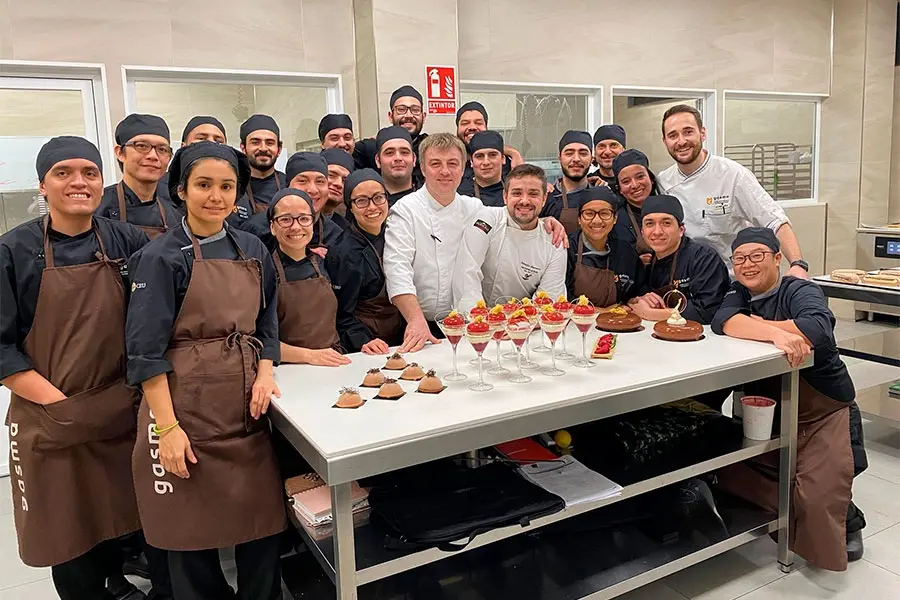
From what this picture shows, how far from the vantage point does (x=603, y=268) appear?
3.36 meters

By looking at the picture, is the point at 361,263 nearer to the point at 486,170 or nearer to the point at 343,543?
the point at 486,170

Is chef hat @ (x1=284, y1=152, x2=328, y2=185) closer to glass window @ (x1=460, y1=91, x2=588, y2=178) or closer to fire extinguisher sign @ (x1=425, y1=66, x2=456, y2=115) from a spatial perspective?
fire extinguisher sign @ (x1=425, y1=66, x2=456, y2=115)

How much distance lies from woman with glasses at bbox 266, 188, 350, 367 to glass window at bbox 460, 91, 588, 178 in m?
3.71

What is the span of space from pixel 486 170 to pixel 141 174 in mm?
1794

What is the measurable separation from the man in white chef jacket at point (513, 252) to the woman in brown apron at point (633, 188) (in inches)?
19.4

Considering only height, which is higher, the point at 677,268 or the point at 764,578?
the point at 677,268

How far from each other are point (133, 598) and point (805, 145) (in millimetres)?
7900

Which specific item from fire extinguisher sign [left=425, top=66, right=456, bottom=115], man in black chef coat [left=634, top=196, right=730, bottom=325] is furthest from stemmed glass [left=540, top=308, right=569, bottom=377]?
fire extinguisher sign [left=425, top=66, right=456, bottom=115]

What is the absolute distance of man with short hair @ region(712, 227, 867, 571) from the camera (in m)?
2.62

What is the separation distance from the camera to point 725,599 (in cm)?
259

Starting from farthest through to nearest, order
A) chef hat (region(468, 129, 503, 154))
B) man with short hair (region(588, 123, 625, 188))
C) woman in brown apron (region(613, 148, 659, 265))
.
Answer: man with short hair (region(588, 123, 625, 188)) < chef hat (region(468, 129, 503, 154)) < woman in brown apron (region(613, 148, 659, 265))

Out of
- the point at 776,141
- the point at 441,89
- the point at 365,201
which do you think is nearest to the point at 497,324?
the point at 365,201

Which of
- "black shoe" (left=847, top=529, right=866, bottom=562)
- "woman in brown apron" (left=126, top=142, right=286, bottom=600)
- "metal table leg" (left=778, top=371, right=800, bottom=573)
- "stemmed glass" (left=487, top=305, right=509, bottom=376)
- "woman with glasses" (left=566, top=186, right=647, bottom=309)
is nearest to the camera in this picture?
"woman in brown apron" (left=126, top=142, right=286, bottom=600)

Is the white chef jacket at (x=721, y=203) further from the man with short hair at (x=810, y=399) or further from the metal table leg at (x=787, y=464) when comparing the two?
the metal table leg at (x=787, y=464)
